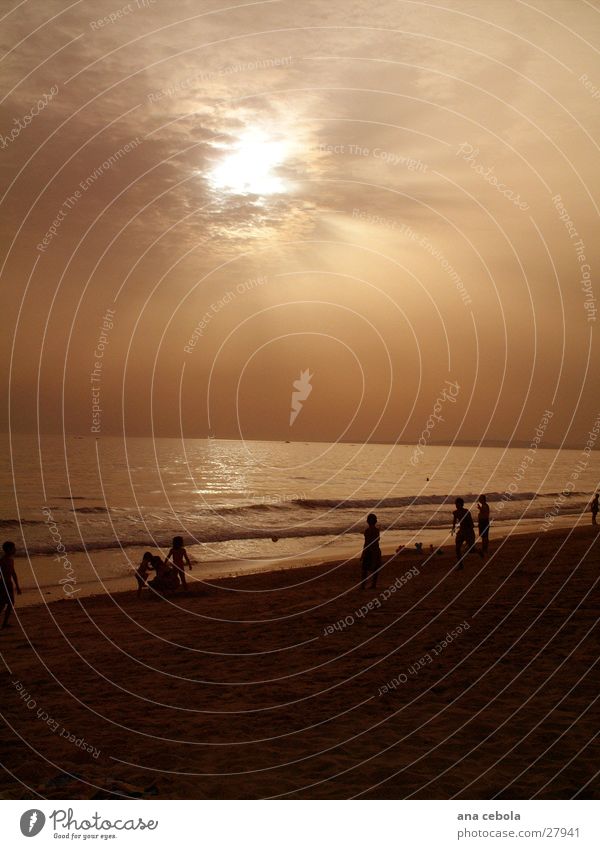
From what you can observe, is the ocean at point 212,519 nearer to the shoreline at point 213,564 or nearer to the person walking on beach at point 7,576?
the shoreline at point 213,564

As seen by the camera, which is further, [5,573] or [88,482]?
[88,482]

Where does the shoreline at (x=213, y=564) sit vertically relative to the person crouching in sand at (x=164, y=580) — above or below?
below

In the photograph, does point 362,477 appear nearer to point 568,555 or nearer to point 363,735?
point 568,555

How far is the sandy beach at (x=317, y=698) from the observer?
6996 mm

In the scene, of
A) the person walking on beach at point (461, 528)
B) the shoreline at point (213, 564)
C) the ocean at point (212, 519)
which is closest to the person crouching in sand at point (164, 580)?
the shoreline at point (213, 564)

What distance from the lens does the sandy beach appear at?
7.00 m

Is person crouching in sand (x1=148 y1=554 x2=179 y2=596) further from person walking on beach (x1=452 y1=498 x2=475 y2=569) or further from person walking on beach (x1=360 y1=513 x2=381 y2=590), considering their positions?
person walking on beach (x1=452 y1=498 x2=475 y2=569)

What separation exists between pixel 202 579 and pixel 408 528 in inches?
935

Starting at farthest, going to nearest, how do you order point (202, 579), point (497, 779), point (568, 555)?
point (202, 579), point (568, 555), point (497, 779)

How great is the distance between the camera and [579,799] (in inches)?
246

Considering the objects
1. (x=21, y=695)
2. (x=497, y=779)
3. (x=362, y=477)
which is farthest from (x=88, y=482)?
(x=497, y=779)

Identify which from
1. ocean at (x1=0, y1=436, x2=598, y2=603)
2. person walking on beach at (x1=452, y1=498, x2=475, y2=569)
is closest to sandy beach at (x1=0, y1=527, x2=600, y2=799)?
person walking on beach at (x1=452, y1=498, x2=475, y2=569)

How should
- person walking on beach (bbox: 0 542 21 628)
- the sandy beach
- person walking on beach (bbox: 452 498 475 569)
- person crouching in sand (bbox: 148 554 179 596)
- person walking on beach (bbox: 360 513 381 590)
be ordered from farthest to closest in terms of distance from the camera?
person walking on beach (bbox: 452 498 475 569) < person crouching in sand (bbox: 148 554 179 596) < person walking on beach (bbox: 360 513 381 590) < person walking on beach (bbox: 0 542 21 628) < the sandy beach

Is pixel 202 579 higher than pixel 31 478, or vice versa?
pixel 31 478
